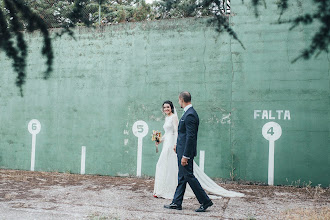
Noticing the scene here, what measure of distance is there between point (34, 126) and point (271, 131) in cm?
626

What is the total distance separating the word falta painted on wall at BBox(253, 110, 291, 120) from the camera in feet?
26.0

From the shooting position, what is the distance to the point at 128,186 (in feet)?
25.7

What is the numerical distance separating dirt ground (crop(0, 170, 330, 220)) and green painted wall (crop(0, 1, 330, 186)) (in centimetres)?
73

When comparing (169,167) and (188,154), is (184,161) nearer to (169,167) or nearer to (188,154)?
(188,154)

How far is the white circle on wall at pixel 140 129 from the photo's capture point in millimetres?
9016

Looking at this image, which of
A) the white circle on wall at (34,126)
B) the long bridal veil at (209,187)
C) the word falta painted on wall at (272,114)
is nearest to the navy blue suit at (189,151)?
the long bridal veil at (209,187)

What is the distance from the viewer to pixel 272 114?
315 inches

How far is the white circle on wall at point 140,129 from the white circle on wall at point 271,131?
9.18ft

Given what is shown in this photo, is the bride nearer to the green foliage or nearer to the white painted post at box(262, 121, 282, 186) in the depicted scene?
the white painted post at box(262, 121, 282, 186)

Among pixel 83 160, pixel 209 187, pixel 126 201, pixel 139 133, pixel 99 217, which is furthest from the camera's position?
pixel 83 160

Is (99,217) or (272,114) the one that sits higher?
A: (272,114)

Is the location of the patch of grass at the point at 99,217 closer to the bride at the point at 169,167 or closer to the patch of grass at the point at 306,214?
the bride at the point at 169,167

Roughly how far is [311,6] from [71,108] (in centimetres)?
632

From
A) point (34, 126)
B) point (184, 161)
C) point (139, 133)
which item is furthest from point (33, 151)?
point (184, 161)
